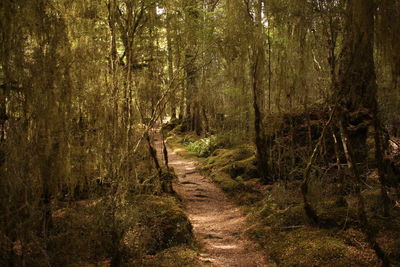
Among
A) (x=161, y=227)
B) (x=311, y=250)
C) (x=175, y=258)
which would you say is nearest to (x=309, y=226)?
(x=311, y=250)

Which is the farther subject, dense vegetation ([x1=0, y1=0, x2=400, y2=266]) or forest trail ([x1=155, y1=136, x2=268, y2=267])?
forest trail ([x1=155, y1=136, x2=268, y2=267])

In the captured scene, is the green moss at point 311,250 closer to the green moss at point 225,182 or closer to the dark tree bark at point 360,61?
the dark tree bark at point 360,61

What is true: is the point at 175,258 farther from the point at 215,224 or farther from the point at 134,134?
the point at 215,224

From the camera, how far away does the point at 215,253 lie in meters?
6.59

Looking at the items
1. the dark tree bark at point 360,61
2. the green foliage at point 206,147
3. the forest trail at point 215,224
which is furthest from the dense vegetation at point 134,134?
the green foliage at point 206,147

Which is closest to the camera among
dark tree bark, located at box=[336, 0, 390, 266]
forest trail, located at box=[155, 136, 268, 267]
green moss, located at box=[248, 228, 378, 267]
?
dark tree bark, located at box=[336, 0, 390, 266]

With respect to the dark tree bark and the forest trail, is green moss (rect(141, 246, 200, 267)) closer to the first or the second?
the forest trail

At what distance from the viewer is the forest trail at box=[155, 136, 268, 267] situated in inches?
249

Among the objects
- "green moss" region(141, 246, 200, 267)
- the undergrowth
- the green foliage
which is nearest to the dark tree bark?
A: the undergrowth

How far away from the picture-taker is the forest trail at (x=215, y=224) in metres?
6.34

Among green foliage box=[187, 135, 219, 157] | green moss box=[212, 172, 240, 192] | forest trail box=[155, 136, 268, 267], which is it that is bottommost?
forest trail box=[155, 136, 268, 267]

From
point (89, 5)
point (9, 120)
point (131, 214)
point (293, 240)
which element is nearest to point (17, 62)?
point (9, 120)

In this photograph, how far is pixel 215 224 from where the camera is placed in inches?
333

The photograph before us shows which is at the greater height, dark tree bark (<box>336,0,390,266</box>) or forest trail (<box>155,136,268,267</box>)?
dark tree bark (<box>336,0,390,266</box>)
